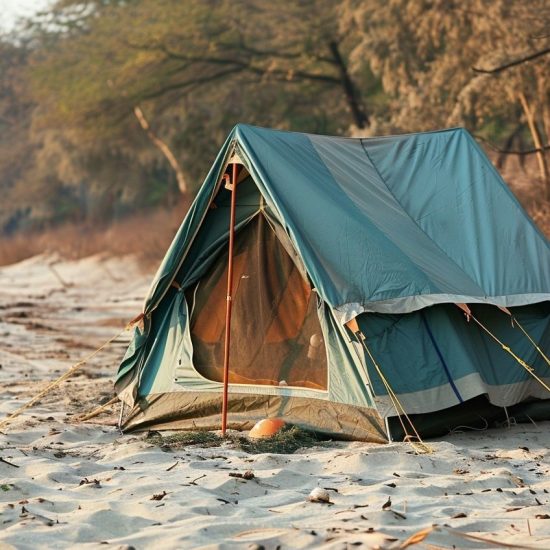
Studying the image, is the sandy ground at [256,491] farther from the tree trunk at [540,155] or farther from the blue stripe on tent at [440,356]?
the tree trunk at [540,155]

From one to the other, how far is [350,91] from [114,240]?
20.6 ft

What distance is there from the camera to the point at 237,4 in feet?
76.0

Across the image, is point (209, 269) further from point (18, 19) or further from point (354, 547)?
point (18, 19)

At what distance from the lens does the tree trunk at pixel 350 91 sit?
23.0 metres

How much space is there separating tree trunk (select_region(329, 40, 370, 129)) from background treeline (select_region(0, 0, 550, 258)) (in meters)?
0.04

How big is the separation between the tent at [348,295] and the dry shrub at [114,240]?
14439mm

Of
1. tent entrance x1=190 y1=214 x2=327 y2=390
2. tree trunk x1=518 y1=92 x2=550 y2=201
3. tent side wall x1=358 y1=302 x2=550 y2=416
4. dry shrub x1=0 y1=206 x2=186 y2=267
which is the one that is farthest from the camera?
dry shrub x1=0 y1=206 x2=186 y2=267

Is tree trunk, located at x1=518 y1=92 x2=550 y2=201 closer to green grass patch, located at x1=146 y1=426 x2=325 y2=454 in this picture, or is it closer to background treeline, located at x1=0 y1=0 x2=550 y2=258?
background treeline, located at x1=0 y1=0 x2=550 y2=258

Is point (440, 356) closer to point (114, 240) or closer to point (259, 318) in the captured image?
point (259, 318)

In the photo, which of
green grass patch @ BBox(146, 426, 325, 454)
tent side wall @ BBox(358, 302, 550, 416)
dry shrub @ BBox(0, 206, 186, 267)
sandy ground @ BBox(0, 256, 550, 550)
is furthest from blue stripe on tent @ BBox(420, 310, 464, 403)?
dry shrub @ BBox(0, 206, 186, 267)

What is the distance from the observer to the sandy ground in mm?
4121

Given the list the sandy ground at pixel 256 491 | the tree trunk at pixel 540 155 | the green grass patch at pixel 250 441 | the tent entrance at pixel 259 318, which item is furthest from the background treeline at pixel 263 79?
the sandy ground at pixel 256 491

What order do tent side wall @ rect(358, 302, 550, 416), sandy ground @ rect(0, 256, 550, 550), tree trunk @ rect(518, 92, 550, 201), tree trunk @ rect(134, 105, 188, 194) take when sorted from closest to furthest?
sandy ground @ rect(0, 256, 550, 550), tent side wall @ rect(358, 302, 550, 416), tree trunk @ rect(518, 92, 550, 201), tree trunk @ rect(134, 105, 188, 194)

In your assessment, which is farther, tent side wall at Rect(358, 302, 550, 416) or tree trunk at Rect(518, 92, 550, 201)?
tree trunk at Rect(518, 92, 550, 201)
